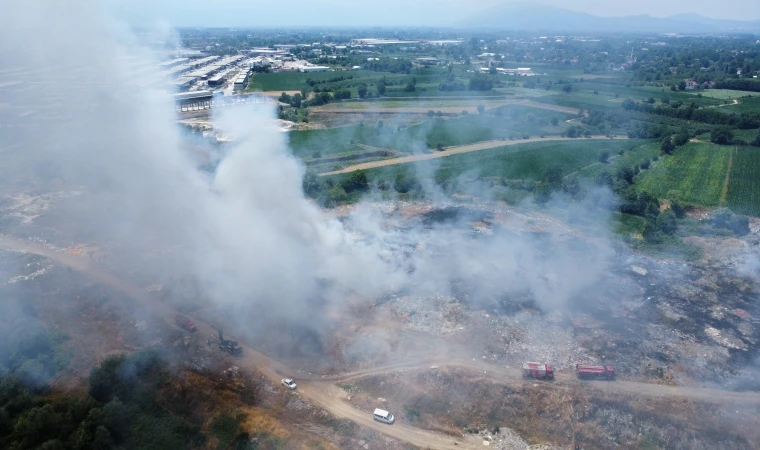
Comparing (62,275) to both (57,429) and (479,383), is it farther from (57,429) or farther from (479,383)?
(479,383)

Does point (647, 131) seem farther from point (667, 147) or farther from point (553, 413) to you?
point (553, 413)

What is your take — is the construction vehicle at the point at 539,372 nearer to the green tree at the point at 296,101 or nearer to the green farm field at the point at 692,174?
the green farm field at the point at 692,174

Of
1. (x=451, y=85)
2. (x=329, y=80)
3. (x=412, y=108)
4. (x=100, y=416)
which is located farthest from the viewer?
(x=329, y=80)

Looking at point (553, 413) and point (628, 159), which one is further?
point (628, 159)

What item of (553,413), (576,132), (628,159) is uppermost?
(576,132)

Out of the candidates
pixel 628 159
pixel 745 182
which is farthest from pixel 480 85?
pixel 745 182

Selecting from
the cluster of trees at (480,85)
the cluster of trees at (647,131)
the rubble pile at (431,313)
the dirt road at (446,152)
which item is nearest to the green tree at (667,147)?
the cluster of trees at (647,131)

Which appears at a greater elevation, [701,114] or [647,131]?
[701,114]

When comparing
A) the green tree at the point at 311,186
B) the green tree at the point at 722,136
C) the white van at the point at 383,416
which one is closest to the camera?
the white van at the point at 383,416
